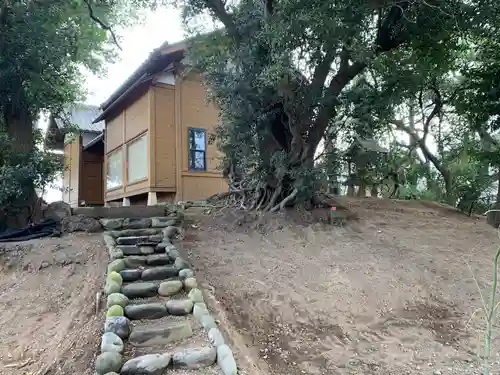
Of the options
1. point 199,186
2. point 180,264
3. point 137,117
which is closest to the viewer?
point 180,264

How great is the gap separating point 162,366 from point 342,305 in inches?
92.5

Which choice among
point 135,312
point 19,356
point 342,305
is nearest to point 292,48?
point 342,305

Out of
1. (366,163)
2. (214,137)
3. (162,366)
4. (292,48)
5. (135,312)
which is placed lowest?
(162,366)

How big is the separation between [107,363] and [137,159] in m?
9.09

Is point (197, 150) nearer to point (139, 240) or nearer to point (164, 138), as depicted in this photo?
point (164, 138)

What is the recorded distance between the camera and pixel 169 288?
4.09m

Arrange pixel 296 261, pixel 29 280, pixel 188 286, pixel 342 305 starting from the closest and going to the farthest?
pixel 188 286 < pixel 342 305 < pixel 29 280 < pixel 296 261

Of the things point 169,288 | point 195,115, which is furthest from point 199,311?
point 195,115

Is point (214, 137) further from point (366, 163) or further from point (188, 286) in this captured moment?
point (188, 286)

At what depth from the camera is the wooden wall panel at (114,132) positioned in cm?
1266

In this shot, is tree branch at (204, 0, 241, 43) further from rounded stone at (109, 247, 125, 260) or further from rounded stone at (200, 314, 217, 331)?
rounded stone at (200, 314, 217, 331)

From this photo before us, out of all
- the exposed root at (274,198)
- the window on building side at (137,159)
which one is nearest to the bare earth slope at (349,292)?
the exposed root at (274,198)

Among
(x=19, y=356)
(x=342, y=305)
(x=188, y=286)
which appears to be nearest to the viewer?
A: (x=19, y=356)

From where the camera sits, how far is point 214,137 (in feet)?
25.3
